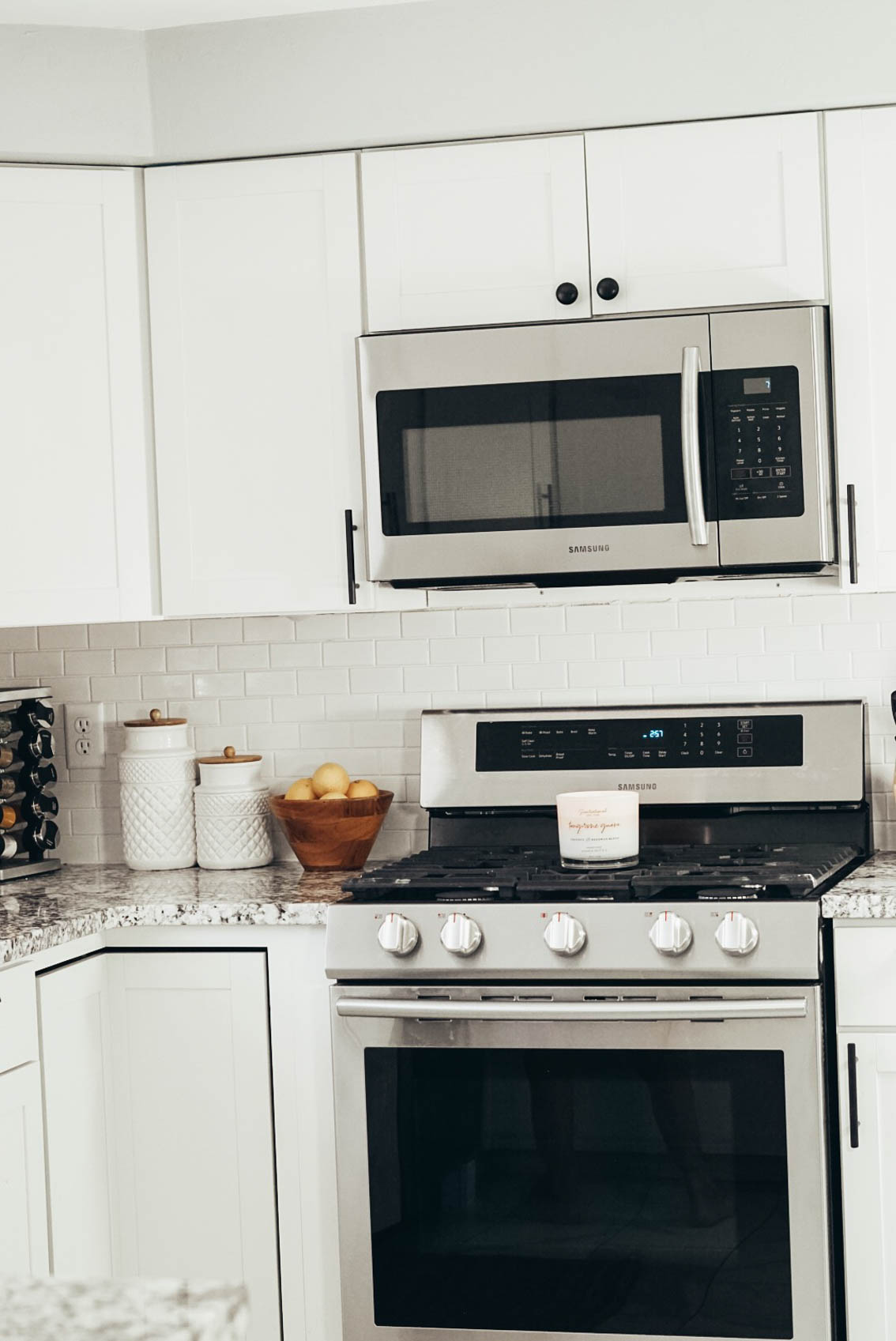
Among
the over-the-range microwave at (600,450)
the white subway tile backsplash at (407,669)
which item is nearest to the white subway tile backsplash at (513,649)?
the white subway tile backsplash at (407,669)

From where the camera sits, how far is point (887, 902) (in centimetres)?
233

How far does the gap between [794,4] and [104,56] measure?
1.26 meters

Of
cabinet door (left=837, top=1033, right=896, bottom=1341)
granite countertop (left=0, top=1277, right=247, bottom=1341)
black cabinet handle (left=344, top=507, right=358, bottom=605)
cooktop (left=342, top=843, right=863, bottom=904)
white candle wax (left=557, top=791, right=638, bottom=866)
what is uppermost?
black cabinet handle (left=344, top=507, right=358, bottom=605)

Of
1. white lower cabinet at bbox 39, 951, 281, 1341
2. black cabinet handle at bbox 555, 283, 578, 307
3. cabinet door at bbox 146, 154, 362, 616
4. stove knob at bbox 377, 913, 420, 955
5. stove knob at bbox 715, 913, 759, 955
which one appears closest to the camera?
stove knob at bbox 715, 913, 759, 955

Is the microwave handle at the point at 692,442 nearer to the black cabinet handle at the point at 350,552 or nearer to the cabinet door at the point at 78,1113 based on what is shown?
the black cabinet handle at the point at 350,552

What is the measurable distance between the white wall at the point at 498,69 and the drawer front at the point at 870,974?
4.75ft

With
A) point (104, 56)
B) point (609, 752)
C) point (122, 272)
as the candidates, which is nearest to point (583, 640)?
point (609, 752)

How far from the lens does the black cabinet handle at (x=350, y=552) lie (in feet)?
9.15

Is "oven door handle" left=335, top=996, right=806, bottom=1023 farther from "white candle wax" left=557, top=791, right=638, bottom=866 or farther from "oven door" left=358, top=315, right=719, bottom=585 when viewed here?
"oven door" left=358, top=315, right=719, bottom=585

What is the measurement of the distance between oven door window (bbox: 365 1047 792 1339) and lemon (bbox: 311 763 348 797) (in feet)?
2.09

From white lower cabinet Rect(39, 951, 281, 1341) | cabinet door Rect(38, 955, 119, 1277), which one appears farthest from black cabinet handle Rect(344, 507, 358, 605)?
cabinet door Rect(38, 955, 119, 1277)

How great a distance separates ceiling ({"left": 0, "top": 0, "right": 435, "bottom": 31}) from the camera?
2662mm

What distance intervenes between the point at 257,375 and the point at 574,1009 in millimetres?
1321

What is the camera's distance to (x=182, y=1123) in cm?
260
